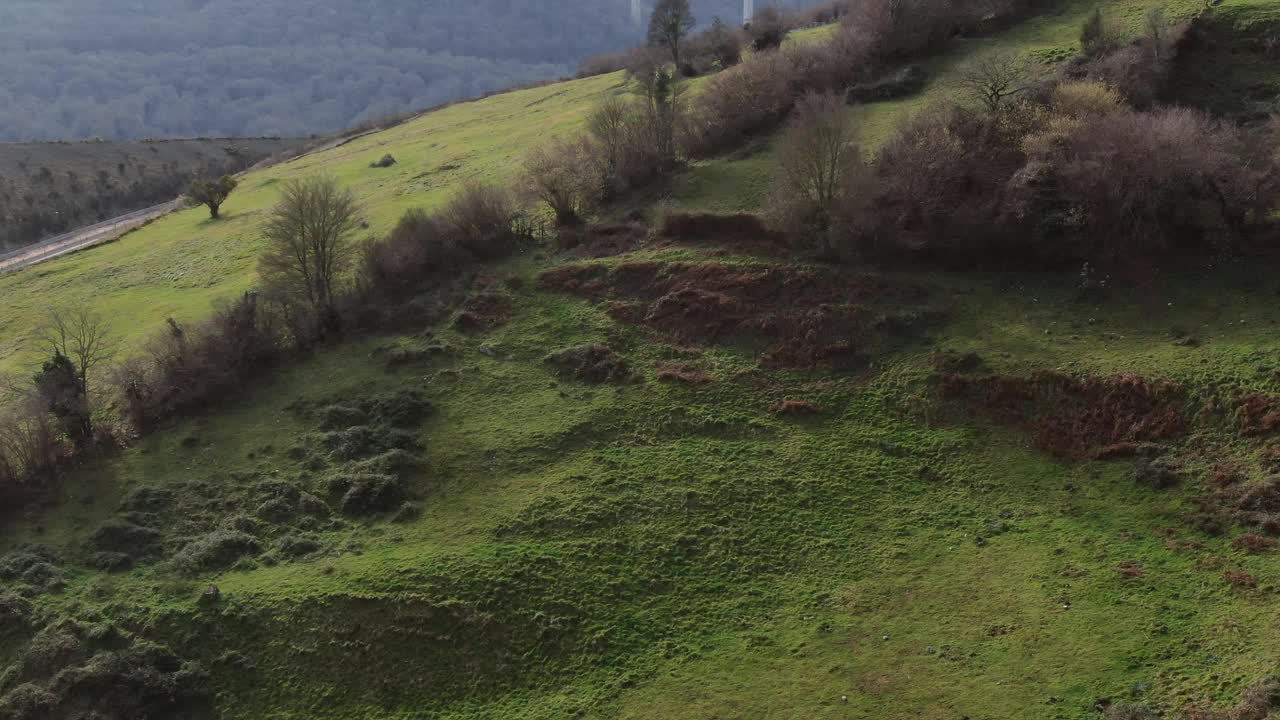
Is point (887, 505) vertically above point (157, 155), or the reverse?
point (157, 155)

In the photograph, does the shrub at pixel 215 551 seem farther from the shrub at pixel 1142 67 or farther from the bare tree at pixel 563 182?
the shrub at pixel 1142 67

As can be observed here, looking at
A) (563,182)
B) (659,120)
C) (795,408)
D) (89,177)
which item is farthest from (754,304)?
(89,177)

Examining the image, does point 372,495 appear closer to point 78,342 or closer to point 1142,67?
point 78,342

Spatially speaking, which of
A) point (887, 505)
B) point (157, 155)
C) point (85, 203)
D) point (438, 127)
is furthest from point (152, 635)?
point (157, 155)

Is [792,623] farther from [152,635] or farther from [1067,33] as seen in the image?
[1067,33]

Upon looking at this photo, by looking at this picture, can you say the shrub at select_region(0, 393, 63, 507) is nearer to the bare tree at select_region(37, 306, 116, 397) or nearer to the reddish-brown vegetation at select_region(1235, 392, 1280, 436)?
the bare tree at select_region(37, 306, 116, 397)

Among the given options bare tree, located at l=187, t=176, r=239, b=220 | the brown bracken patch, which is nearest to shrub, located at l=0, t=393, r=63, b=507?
the brown bracken patch

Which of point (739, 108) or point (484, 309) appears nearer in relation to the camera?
point (484, 309)
